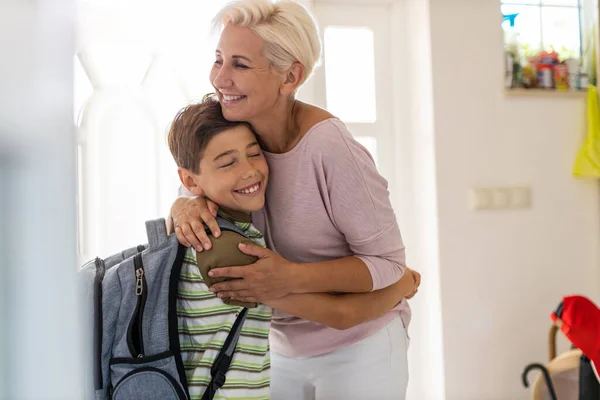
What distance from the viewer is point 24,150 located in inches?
7.3

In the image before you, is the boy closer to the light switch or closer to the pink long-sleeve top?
the pink long-sleeve top

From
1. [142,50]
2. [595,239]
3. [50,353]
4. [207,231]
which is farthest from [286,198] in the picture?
[595,239]

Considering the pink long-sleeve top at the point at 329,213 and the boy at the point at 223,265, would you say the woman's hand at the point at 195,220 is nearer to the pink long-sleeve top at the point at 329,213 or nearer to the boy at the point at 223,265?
the boy at the point at 223,265

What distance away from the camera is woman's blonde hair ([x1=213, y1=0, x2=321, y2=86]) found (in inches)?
38.6

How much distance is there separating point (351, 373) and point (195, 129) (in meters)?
0.52

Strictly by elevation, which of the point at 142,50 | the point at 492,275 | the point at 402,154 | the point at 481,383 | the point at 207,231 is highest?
the point at 142,50

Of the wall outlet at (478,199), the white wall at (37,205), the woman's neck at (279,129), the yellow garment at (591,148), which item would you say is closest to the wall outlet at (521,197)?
the wall outlet at (478,199)

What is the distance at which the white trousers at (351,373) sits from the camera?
3.57 feet

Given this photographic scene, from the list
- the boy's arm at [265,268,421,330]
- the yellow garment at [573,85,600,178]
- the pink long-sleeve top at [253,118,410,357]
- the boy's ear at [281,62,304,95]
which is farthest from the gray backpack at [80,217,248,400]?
the yellow garment at [573,85,600,178]

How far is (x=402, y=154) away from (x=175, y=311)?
1.57 meters

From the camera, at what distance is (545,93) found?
2.28 meters

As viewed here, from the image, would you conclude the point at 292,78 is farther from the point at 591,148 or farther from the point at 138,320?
the point at 591,148

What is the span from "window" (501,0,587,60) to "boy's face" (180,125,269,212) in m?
1.75

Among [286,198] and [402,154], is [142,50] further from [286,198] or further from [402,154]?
[286,198]
